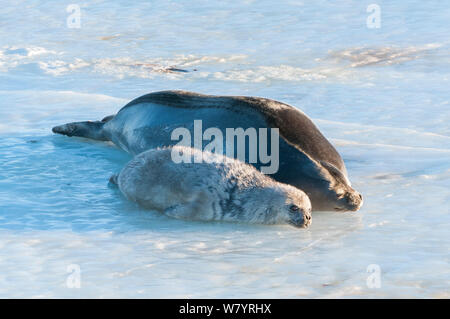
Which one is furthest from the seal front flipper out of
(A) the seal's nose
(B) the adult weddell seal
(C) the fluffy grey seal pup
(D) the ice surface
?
(A) the seal's nose

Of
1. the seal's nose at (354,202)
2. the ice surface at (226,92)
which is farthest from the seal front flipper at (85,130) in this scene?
the seal's nose at (354,202)

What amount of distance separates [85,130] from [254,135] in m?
1.68

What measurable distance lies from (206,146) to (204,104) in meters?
0.35

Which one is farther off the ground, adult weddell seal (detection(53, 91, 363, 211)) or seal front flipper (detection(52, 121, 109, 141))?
adult weddell seal (detection(53, 91, 363, 211))

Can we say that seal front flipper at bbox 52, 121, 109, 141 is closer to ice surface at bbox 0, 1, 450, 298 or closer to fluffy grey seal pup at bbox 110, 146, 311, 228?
ice surface at bbox 0, 1, 450, 298

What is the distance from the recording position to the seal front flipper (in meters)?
5.30

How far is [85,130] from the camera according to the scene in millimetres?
5359

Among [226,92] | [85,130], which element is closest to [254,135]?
[85,130]

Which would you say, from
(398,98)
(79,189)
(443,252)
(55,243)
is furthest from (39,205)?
(398,98)

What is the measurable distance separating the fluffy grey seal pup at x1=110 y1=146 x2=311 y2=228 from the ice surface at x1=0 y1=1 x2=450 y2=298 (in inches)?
2.8

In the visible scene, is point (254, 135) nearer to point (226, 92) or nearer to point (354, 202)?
point (354, 202)

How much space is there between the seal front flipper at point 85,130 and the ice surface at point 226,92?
0.08 meters
